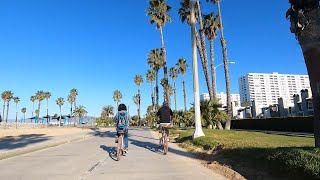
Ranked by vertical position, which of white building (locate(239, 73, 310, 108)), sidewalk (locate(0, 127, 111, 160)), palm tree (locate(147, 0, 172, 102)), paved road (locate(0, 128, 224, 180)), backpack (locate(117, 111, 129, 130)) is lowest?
paved road (locate(0, 128, 224, 180))

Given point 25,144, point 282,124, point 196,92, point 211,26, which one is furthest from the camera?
point 282,124

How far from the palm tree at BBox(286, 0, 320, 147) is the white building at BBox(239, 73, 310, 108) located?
18198 cm

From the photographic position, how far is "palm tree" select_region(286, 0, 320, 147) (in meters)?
8.09

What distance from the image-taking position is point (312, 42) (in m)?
8.15

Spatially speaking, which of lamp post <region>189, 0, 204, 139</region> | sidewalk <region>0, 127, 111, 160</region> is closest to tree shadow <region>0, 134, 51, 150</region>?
sidewalk <region>0, 127, 111, 160</region>

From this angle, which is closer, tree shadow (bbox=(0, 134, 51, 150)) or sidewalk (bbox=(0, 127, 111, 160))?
sidewalk (bbox=(0, 127, 111, 160))

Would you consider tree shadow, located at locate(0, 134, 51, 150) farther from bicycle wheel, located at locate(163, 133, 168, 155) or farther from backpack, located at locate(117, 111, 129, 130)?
bicycle wheel, located at locate(163, 133, 168, 155)

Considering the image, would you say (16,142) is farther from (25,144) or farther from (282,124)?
(282,124)

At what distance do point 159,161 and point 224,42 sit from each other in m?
26.8

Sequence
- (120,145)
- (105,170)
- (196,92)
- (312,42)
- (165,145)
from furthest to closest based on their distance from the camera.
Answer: (196,92), (165,145), (120,145), (105,170), (312,42)

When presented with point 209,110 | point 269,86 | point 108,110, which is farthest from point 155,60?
point 269,86

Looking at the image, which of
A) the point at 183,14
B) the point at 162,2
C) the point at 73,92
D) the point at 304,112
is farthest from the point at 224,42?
the point at 73,92

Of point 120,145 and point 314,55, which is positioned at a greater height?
point 314,55

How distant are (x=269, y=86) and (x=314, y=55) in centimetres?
19152
